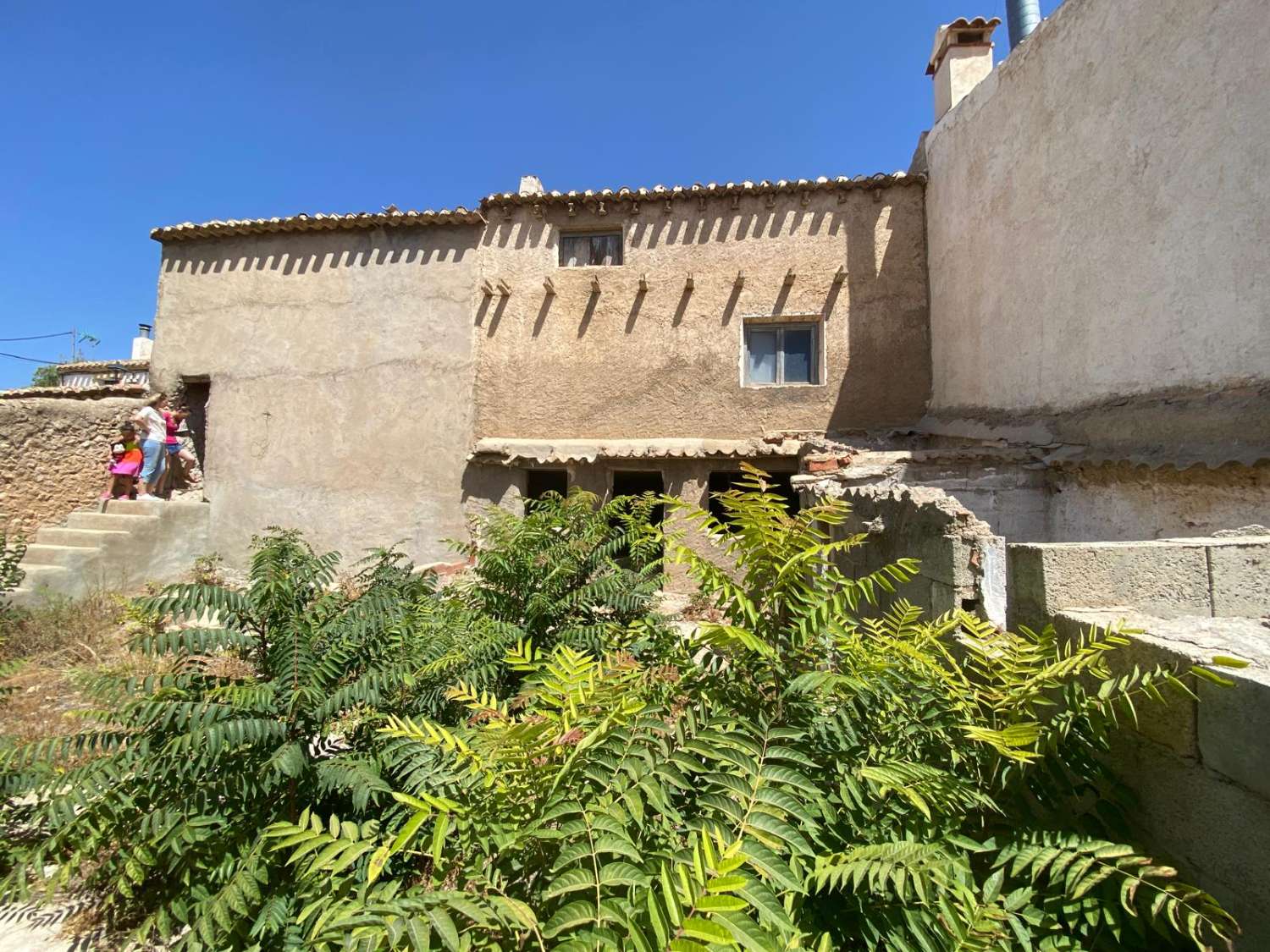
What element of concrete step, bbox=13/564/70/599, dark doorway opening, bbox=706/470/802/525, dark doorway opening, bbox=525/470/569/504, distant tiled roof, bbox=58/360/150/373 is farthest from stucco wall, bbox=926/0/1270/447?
distant tiled roof, bbox=58/360/150/373

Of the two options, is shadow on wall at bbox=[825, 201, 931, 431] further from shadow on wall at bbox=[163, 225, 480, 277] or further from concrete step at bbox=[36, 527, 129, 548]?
concrete step at bbox=[36, 527, 129, 548]

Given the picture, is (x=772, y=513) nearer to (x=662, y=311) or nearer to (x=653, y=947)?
(x=653, y=947)

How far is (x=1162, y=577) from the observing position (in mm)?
2316

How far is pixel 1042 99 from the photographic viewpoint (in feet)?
21.6

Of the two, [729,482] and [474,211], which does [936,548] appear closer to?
[729,482]

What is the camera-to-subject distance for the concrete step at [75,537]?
27.4 ft

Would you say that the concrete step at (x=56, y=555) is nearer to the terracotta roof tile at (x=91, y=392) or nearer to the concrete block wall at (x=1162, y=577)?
the terracotta roof tile at (x=91, y=392)

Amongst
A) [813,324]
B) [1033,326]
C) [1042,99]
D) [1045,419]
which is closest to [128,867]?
[1045,419]

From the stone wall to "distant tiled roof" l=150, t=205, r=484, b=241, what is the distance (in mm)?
3155

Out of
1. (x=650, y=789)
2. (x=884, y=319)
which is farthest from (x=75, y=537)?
(x=884, y=319)

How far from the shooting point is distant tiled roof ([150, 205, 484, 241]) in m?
9.50

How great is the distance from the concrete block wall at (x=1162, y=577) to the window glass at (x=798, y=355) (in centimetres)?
710

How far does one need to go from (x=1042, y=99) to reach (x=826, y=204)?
2.94m

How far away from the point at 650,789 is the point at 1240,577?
102 inches
